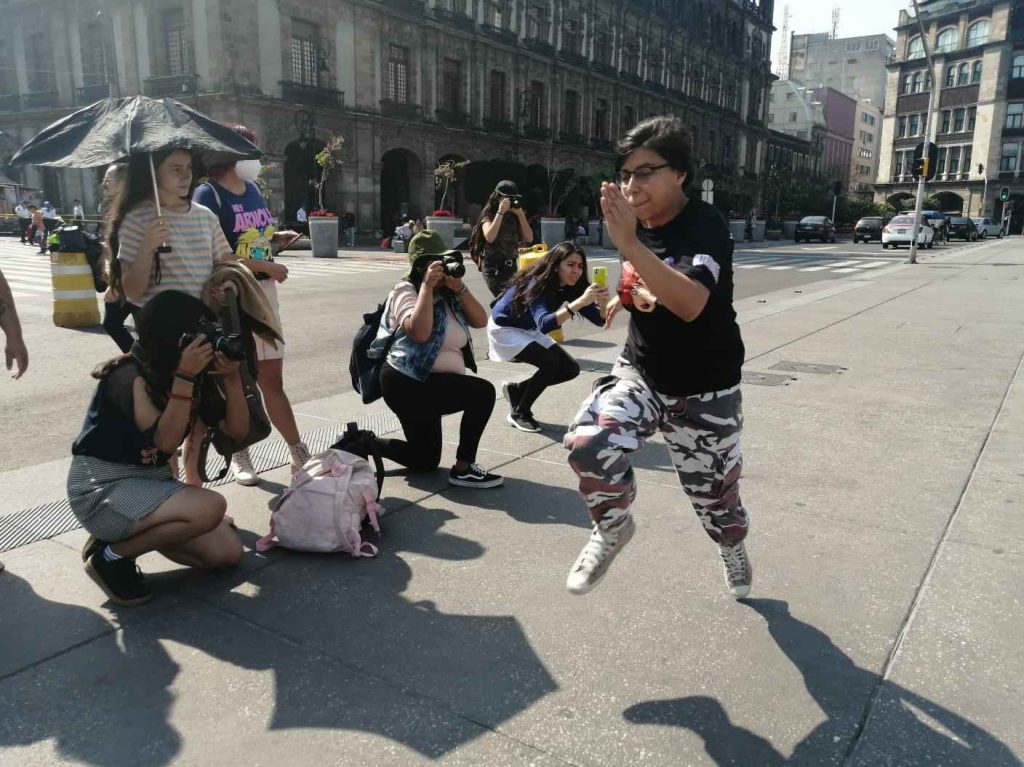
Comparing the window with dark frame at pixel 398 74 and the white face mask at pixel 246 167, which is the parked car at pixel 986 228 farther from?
the white face mask at pixel 246 167

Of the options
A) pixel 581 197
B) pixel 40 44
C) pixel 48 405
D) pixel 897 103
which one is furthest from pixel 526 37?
pixel 897 103

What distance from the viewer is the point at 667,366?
2.83 m

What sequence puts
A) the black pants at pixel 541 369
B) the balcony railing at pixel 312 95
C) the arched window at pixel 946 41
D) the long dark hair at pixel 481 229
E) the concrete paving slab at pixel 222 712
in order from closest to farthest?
the concrete paving slab at pixel 222 712 → the black pants at pixel 541 369 → the long dark hair at pixel 481 229 → the balcony railing at pixel 312 95 → the arched window at pixel 946 41

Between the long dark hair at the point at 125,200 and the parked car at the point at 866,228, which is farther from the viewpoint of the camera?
the parked car at the point at 866,228

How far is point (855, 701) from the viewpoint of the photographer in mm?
2533

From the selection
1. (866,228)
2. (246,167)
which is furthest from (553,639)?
(866,228)

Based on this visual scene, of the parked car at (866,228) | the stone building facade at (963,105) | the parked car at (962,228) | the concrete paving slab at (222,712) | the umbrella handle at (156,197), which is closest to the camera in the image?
the concrete paving slab at (222,712)

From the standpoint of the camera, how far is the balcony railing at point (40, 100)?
38181 millimetres

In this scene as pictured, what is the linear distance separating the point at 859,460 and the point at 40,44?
146ft

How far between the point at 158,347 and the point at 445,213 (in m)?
26.0

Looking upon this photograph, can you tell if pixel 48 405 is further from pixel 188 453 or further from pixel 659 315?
pixel 659 315

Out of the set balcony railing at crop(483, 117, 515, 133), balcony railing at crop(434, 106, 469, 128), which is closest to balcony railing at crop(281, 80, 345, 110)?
balcony railing at crop(434, 106, 469, 128)

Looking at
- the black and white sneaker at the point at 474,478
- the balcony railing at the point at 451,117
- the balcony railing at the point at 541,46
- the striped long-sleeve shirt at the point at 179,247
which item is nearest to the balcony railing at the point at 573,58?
the balcony railing at the point at 541,46

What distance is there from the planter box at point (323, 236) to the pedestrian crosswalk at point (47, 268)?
497mm
